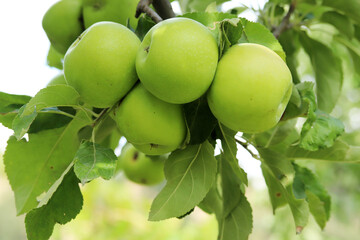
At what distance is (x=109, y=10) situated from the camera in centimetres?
91

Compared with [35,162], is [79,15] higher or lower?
higher

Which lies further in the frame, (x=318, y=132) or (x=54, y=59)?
(x=54, y=59)

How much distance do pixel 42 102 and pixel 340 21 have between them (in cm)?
92

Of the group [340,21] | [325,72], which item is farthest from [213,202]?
[340,21]

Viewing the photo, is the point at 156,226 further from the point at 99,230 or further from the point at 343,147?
the point at 343,147

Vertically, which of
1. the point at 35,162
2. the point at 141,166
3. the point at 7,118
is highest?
the point at 7,118

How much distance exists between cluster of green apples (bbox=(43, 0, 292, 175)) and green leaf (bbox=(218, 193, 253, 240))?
0.27 m

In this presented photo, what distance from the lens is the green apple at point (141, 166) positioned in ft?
3.97

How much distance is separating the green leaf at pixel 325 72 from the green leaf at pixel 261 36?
0.47 metres

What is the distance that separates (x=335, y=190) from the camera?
482 cm

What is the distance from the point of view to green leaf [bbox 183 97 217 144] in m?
0.73

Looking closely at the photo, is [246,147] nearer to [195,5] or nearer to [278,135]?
[278,135]

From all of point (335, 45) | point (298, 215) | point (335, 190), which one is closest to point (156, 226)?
point (335, 45)

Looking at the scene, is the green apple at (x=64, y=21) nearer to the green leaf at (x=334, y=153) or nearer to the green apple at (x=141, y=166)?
the green apple at (x=141, y=166)
